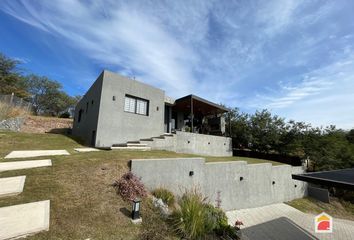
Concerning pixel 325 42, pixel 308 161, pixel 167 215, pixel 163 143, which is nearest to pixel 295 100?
pixel 308 161

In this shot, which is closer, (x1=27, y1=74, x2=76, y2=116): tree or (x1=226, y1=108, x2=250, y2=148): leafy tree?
(x1=226, y1=108, x2=250, y2=148): leafy tree

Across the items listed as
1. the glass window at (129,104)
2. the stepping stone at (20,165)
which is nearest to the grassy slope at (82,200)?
the stepping stone at (20,165)

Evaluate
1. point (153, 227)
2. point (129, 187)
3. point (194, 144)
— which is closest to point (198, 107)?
point (194, 144)

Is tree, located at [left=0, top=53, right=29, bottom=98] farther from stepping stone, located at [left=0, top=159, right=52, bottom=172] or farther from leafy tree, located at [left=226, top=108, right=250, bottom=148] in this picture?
leafy tree, located at [left=226, top=108, right=250, bottom=148]

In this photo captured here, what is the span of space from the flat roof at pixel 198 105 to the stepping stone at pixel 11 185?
12.1 meters

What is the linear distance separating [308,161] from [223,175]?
50.0ft

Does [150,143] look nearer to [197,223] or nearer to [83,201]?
[83,201]

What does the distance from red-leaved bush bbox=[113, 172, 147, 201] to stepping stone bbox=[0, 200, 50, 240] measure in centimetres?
177

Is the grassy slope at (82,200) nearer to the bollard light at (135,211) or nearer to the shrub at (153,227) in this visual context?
the shrub at (153,227)

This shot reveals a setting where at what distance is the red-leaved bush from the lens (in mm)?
4959

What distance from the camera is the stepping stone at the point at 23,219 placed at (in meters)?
2.86

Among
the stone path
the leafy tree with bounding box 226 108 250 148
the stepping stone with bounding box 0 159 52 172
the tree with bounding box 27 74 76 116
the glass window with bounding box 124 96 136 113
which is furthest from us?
the tree with bounding box 27 74 76 116

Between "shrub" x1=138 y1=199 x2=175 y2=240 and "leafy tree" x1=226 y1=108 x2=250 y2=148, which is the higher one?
"leafy tree" x1=226 y1=108 x2=250 y2=148

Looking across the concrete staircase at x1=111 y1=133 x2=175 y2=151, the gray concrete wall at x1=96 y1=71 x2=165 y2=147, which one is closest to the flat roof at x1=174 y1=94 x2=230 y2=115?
the gray concrete wall at x1=96 y1=71 x2=165 y2=147
